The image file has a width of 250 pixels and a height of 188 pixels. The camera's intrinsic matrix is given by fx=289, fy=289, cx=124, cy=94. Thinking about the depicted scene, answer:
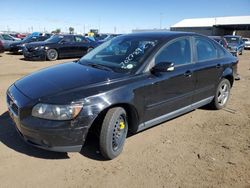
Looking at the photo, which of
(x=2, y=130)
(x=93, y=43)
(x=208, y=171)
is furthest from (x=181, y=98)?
(x=93, y=43)

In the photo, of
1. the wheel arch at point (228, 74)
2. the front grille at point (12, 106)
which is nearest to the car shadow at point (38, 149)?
the front grille at point (12, 106)

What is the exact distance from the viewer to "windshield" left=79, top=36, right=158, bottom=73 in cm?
422

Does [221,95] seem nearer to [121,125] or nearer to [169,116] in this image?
[169,116]

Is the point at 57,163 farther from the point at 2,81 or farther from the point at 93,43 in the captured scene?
the point at 93,43

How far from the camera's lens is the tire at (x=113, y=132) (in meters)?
3.59

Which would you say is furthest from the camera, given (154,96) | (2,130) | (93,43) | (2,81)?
(93,43)

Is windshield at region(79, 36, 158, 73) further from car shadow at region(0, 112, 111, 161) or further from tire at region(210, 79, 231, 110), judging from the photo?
tire at region(210, 79, 231, 110)

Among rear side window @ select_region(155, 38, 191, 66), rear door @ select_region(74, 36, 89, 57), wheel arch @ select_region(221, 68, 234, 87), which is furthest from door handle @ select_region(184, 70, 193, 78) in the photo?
rear door @ select_region(74, 36, 89, 57)

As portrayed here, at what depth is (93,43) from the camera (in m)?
18.1

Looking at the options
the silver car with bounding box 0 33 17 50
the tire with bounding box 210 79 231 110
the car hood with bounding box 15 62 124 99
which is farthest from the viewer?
the silver car with bounding box 0 33 17 50

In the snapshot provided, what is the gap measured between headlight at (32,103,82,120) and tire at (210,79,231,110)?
141 inches

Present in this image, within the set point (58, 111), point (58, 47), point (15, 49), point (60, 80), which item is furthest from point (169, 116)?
point (15, 49)

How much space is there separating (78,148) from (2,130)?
179 centimetres

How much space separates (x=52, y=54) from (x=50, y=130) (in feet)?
42.9
